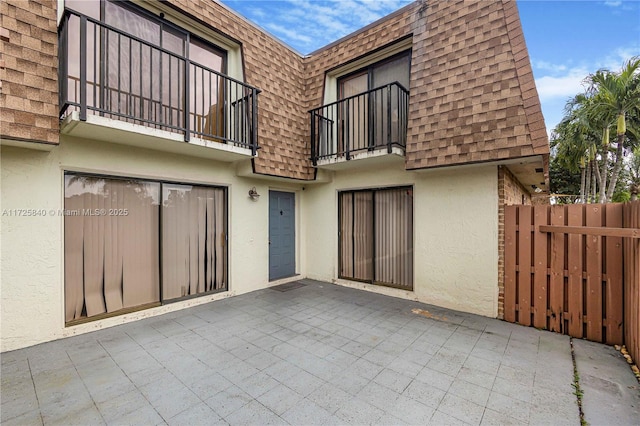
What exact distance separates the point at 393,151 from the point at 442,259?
2.31 metres

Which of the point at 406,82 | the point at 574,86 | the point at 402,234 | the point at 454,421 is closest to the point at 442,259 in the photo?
the point at 402,234

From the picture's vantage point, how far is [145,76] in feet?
15.0

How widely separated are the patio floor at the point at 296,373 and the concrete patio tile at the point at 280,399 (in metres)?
0.01

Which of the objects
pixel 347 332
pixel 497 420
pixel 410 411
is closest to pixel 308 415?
pixel 410 411

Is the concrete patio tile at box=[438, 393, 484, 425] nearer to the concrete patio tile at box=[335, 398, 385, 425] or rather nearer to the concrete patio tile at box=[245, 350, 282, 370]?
the concrete patio tile at box=[335, 398, 385, 425]

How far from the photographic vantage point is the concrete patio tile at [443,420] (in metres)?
2.16

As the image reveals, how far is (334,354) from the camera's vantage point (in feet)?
10.8

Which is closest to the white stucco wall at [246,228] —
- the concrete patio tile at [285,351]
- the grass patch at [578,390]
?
the grass patch at [578,390]

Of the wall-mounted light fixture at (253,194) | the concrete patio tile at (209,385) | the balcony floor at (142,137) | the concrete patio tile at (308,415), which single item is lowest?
the concrete patio tile at (209,385)

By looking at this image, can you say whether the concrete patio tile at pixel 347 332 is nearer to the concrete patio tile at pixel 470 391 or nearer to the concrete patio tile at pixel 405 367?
the concrete patio tile at pixel 405 367

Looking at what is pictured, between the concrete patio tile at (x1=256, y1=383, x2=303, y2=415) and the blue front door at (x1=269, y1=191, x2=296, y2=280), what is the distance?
4112 millimetres

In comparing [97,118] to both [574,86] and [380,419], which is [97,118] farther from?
[574,86]

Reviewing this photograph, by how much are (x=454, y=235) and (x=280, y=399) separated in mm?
4091

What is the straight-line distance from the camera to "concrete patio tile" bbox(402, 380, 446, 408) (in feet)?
8.01
